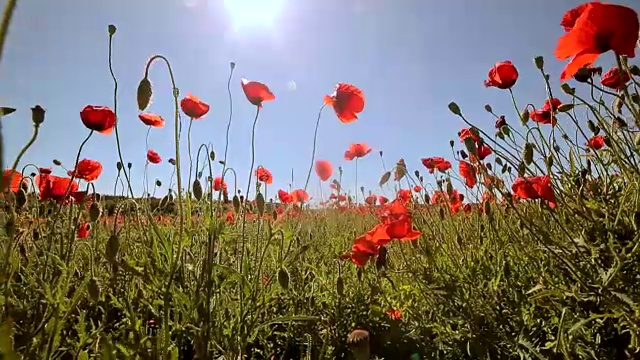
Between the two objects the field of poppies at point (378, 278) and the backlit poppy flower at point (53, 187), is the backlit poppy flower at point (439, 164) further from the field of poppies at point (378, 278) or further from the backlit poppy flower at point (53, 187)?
the backlit poppy flower at point (53, 187)

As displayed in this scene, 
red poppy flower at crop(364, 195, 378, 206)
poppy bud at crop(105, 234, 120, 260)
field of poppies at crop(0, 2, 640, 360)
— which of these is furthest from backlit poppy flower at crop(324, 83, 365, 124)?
red poppy flower at crop(364, 195, 378, 206)

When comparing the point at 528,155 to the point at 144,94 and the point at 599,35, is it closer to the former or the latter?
the point at 599,35

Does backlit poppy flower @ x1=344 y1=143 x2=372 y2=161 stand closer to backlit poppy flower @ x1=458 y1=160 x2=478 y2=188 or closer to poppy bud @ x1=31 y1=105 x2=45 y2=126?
backlit poppy flower @ x1=458 y1=160 x2=478 y2=188

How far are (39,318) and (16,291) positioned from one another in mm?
684

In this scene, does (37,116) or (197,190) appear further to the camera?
(197,190)

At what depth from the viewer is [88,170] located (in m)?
2.26

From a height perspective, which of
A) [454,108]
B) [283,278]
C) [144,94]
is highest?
[454,108]

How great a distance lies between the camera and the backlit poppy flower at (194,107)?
1.88 m

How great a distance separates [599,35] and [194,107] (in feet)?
4.62

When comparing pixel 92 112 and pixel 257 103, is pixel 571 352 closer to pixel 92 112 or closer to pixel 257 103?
pixel 257 103

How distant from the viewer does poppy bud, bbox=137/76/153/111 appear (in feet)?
4.07

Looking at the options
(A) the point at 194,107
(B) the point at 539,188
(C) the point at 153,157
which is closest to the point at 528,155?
(B) the point at 539,188

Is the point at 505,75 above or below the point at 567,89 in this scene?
above

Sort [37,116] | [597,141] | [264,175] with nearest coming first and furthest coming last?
1. [37,116]
2. [597,141]
3. [264,175]
